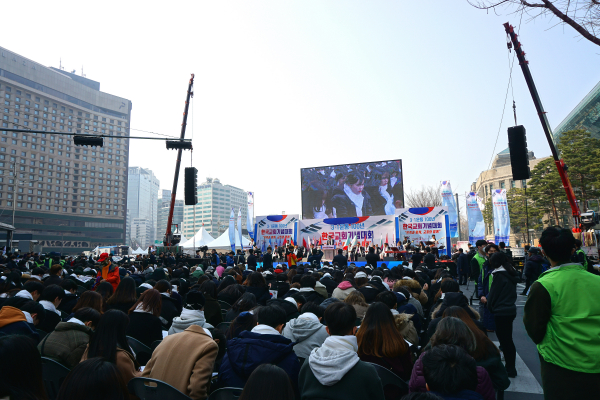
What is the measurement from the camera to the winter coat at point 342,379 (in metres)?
2.49

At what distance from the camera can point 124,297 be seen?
5.62 meters

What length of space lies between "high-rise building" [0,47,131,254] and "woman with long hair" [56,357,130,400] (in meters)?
85.7

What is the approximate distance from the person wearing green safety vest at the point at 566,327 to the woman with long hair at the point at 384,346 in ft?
3.37

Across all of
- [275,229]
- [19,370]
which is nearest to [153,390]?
[19,370]

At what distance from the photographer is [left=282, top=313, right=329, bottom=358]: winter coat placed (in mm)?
3742

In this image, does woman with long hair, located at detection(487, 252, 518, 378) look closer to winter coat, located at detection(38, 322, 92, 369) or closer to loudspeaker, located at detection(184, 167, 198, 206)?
winter coat, located at detection(38, 322, 92, 369)

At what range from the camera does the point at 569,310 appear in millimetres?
2768

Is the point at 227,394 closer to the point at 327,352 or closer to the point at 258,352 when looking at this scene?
the point at 258,352

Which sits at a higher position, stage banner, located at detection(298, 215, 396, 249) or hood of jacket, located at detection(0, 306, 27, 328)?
stage banner, located at detection(298, 215, 396, 249)

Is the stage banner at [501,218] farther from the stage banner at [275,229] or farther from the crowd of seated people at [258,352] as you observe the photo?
the crowd of seated people at [258,352]

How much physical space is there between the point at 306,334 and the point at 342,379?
4.11 feet

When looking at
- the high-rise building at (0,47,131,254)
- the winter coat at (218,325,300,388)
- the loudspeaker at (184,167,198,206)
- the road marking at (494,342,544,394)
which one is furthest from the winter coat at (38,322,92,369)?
the high-rise building at (0,47,131,254)

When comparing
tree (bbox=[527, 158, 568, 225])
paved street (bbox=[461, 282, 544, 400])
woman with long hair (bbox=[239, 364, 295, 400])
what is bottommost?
paved street (bbox=[461, 282, 544, 400])

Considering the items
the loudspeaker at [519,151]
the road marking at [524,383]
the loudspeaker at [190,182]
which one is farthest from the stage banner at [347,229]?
the road marking at [524,383]
